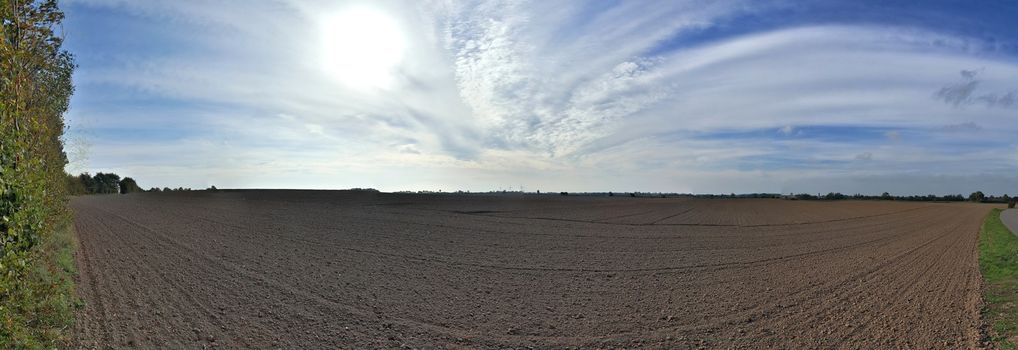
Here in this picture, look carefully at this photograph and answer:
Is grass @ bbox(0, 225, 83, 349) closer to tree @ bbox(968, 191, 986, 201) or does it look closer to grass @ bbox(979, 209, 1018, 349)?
grass @ bbox(979, 209, 1018, 349)

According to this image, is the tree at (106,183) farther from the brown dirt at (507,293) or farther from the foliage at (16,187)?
the foliage at (16,187)

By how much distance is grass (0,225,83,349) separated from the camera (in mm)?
5051

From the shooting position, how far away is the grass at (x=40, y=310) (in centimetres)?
505

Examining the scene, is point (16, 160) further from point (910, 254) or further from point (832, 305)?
point (910, 254)

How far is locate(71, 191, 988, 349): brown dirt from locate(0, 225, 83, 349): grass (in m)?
0.32

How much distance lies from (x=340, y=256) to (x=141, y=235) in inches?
418

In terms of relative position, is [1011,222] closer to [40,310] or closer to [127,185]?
[40,310]

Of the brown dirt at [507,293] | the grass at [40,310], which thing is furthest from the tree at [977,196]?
the grass at [40,310]

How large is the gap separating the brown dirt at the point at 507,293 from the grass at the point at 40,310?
32 centimetres

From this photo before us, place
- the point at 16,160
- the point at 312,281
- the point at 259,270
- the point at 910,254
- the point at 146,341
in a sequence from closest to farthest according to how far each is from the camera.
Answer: the point at 16,160, the point at 146,341, the point at 312,281, the point at 259,270, the point at 910,254

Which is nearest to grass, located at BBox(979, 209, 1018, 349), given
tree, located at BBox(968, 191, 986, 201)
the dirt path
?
the dirt path

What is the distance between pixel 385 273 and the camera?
1368 cm

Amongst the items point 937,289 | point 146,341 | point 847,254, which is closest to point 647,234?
point 847,254

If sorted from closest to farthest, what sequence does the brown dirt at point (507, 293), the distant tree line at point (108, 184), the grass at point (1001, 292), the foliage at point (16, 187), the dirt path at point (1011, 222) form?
the foliage at point (16, 187) < the brown dirt at point (507, 293) < the grass at point (1001, 292) < the dirt path at point (1011, 222) < the distant tree line at point (108, 184)
